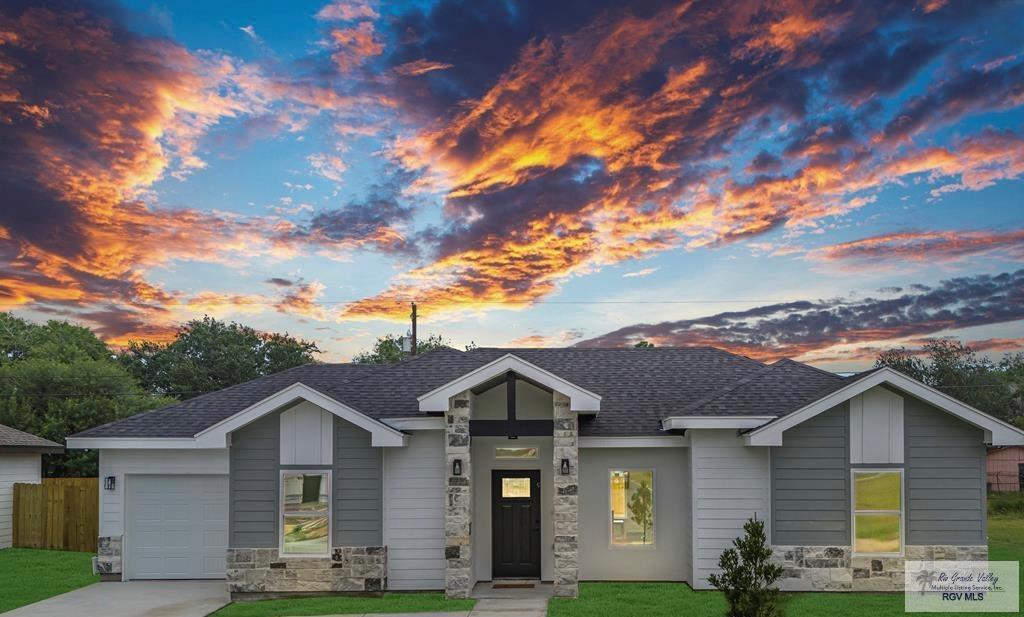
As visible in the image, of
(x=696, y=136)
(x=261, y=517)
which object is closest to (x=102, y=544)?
(x=261, y=517)

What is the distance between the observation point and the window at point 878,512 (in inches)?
571

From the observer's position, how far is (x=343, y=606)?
1372 cm

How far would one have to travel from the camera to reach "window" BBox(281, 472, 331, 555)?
48.3ft

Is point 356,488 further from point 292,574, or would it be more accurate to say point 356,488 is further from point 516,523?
point 516,523

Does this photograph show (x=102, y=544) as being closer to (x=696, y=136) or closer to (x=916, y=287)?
(x=696, y=136)

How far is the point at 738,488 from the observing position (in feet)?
49.2

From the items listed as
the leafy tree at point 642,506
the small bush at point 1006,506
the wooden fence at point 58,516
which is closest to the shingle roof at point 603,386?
the leafy tree at point 642,506

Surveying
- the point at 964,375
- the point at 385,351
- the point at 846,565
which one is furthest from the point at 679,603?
the point at 385,351

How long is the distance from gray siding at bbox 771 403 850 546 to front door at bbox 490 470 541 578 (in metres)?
4.28

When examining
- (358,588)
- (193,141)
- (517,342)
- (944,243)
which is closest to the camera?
(358,588)

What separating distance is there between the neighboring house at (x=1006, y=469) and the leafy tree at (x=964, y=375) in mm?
11161

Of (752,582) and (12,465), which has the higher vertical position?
(12,465)

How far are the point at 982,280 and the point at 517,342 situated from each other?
15068 mm

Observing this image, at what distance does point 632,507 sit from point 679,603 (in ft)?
8.41
